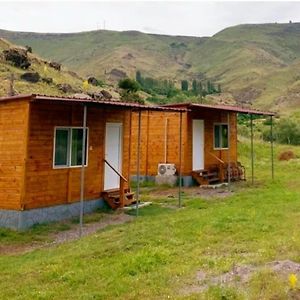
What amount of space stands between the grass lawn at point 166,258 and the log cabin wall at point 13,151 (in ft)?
7.95

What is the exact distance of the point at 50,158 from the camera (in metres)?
11.6

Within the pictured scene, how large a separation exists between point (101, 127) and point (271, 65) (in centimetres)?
11896

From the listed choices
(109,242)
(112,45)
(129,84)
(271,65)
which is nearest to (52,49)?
(112,45)

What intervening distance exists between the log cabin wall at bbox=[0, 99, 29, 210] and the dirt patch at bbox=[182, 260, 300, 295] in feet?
19.1

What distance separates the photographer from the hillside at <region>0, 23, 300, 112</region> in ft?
339

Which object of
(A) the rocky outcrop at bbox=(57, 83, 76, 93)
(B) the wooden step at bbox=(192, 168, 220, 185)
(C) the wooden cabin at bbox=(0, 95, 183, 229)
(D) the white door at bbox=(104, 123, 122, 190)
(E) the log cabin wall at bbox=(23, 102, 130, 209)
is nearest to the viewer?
(C) the wooden cabin at bbox=(0, 95, 183, 229)

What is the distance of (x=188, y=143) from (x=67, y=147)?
7.56 m

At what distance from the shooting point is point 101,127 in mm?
13289

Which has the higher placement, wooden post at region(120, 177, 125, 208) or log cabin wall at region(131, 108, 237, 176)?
log cabin wall at region(131, 108, 237, 176)

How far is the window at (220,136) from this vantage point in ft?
66.8

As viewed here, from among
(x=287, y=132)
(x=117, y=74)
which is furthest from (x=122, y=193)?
(x=117, y=74)

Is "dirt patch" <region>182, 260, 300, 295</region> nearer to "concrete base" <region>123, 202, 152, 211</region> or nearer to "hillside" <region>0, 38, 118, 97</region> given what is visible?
"concrete base" <region>123, 202, 152, 211</region>

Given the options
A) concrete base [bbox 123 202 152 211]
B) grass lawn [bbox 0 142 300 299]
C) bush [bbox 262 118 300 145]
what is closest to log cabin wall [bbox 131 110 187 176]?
concrete base [bbox 123 202 152 211]

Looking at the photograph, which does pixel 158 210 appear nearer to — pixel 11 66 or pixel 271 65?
pixel 11 66
